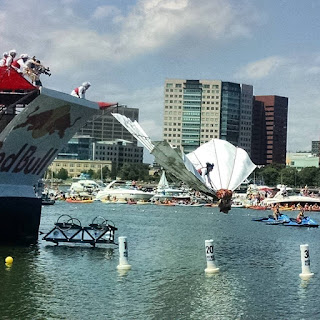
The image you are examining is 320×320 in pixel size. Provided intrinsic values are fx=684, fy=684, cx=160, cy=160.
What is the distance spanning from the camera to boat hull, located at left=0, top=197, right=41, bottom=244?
5272 centimetres

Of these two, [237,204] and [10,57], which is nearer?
[10,57]

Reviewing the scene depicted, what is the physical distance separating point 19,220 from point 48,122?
27.7 ft

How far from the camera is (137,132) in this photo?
46062mm

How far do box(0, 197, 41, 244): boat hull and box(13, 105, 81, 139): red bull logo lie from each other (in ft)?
18.6

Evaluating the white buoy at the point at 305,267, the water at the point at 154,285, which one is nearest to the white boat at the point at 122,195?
the water at the point at 154,285

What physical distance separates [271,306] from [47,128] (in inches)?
1005

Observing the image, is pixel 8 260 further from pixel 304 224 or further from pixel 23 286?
pixel 304 224

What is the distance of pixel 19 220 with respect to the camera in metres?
54.4

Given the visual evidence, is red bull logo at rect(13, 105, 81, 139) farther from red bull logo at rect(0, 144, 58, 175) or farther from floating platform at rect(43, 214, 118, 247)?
floating platform at rect(43, 214, 118, 247)

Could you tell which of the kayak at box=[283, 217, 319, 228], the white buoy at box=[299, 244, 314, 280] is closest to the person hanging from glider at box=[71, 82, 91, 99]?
the white buoy at box=[299, 244, 314, 280]

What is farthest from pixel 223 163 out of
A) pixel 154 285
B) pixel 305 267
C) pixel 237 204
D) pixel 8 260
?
pixel 237 204

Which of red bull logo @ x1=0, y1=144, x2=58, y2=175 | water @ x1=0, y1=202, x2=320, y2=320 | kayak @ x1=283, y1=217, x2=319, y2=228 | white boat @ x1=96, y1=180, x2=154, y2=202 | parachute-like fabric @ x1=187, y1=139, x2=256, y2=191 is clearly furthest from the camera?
white boat @ x1=96, y1=180, x2=154, y2=202

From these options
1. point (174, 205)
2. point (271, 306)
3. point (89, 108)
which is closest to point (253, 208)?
point (174, 205)

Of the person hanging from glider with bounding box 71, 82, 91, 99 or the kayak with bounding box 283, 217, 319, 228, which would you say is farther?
the kayak with bounding box 283, 217, 319, 228
